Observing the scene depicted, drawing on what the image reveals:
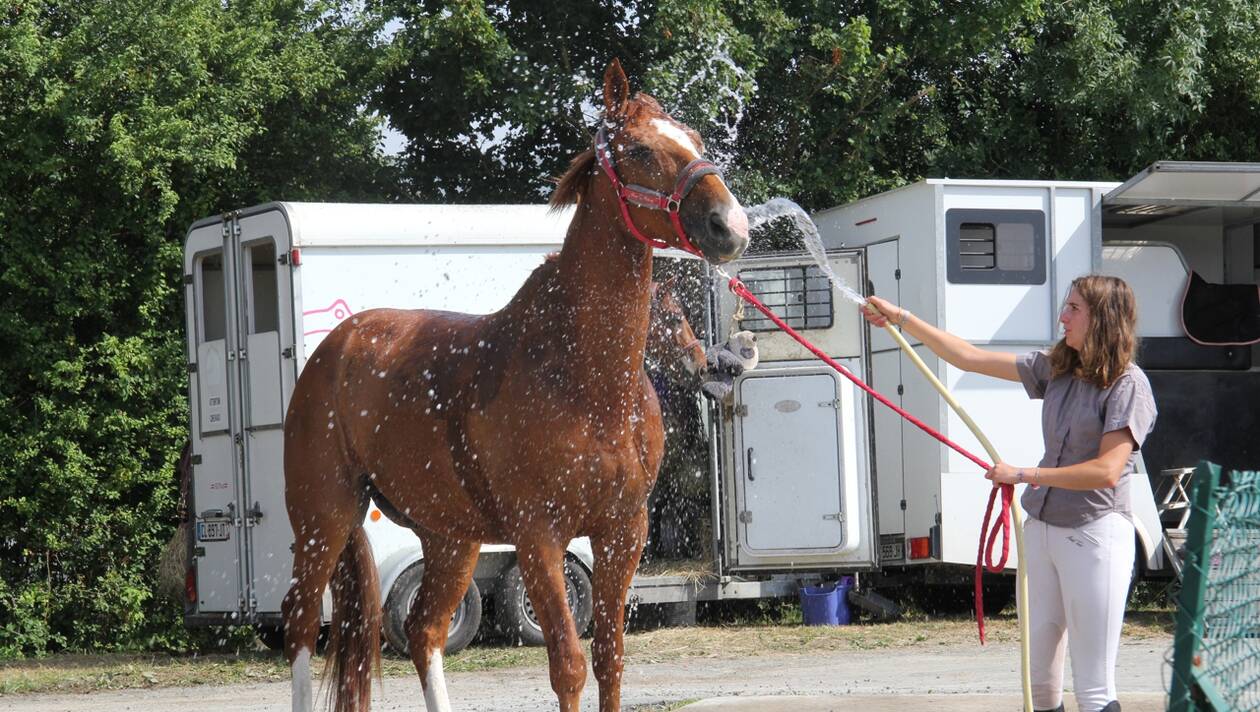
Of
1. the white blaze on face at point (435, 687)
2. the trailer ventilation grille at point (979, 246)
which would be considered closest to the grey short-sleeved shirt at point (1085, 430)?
the white blaze on face at point (435, 687)

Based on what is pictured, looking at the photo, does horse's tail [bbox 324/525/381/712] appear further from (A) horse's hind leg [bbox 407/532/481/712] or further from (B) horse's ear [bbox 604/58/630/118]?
(B) horse's ear [bbox 604/58/630/118]

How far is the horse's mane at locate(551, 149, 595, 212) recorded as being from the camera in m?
5.11

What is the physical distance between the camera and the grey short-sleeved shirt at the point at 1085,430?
4578mm

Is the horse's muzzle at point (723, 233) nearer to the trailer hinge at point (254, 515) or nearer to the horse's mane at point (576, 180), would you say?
the horse's mane at point (576, 180)

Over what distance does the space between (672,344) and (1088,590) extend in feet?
17.9

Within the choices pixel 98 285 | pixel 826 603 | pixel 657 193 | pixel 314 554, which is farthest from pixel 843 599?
pixel 657 193

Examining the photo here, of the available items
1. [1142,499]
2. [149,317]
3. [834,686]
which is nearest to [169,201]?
[149,317]

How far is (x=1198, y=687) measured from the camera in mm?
3025

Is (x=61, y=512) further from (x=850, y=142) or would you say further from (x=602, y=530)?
(x=602, y=530)

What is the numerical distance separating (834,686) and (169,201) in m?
7.42

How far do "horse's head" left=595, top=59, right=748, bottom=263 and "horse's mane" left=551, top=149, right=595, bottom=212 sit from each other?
3.3 inches

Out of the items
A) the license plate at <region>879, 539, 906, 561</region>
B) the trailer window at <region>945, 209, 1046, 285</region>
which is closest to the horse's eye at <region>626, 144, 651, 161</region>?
the trailer window at <region>945, 209, 1046, 285</region>

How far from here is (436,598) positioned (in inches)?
236

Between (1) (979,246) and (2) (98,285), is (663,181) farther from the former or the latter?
(2) (98,285)
